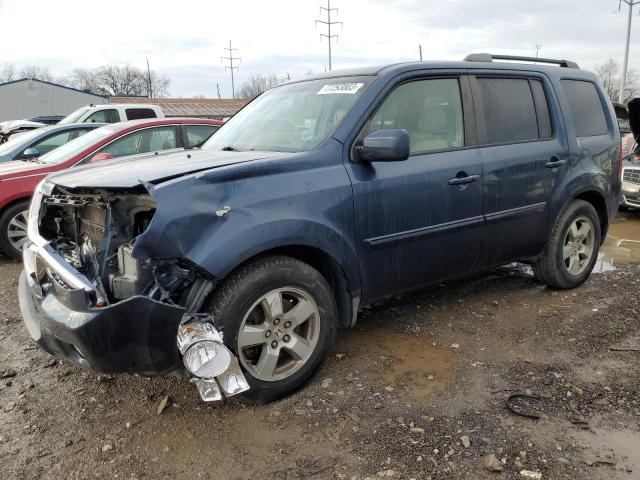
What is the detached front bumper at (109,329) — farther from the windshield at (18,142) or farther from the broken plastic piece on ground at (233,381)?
the windshield at (18,142)

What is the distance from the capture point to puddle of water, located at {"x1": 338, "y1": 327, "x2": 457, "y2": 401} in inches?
128

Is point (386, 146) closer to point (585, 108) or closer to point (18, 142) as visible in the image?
point (585, 108)

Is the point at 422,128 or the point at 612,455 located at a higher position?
the point at 422,128

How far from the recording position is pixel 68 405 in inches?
123

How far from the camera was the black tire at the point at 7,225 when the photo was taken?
619 centimetres

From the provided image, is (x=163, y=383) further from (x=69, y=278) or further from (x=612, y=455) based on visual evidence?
(x=612, y=455)

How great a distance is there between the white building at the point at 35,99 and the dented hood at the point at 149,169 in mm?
48981

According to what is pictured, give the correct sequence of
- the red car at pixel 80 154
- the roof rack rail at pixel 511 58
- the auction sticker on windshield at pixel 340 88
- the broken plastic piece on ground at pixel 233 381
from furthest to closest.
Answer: the red car at pixel 80 154 < the roof rack rail at pixel 511 58 < the auction sticker on windshield at pixel 340 88 < the broken plastic piece on ground at pixel 233 381

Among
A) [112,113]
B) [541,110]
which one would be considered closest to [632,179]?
[541,110]

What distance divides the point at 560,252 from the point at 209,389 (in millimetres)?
3383

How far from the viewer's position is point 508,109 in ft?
13.8

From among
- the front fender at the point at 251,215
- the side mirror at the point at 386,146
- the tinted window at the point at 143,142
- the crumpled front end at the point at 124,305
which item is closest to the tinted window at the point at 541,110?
the side mirror at the point at 386,146

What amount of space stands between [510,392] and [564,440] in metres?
0.49

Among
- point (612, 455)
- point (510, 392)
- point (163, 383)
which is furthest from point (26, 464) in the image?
point (612, 455)
